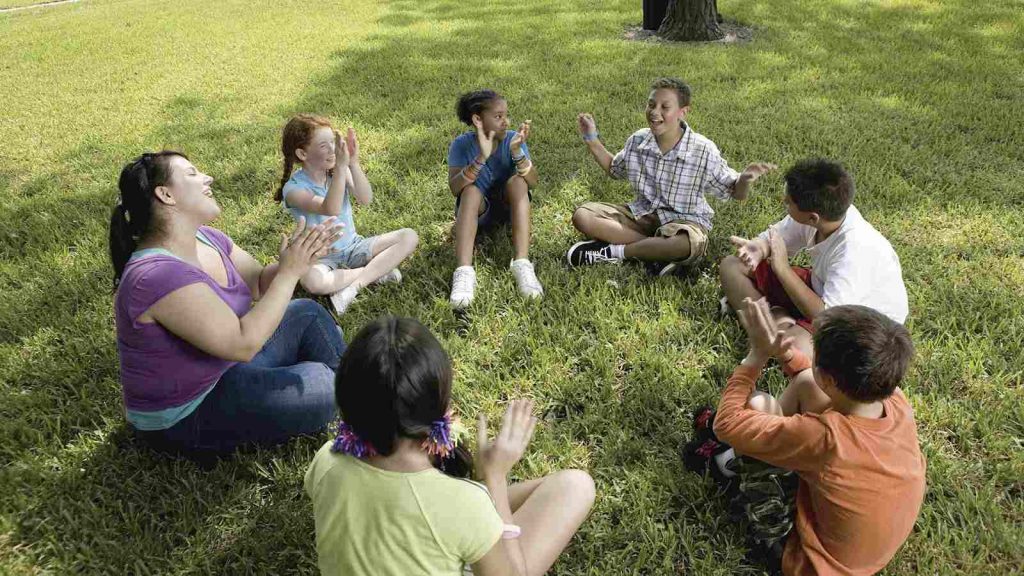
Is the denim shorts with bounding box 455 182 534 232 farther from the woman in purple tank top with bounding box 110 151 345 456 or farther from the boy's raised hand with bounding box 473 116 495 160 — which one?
the woman in purple tank top with bounding box 110 151 345 456

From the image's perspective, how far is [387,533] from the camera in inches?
58.6

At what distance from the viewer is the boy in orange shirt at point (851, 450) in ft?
5.89

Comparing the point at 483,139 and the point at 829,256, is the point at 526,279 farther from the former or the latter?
the point at 829,256

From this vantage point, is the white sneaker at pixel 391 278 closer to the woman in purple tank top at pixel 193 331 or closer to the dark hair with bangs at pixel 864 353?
the woman in purple tank top at pixel 193 331

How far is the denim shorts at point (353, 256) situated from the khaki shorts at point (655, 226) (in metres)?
1.27

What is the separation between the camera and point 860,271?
8.64ft

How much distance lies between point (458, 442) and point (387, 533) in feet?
1.38

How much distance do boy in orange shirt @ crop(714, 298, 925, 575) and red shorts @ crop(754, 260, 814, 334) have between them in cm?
106

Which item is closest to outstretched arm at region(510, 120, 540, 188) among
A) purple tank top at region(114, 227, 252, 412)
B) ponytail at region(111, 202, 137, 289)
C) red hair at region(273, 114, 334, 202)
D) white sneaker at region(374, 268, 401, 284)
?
white sneaker at region(374, 268, 401, 284)

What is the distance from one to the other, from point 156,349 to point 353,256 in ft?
4.98

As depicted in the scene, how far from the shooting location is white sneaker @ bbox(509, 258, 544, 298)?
3404mm

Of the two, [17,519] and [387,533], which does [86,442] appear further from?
[387,533]

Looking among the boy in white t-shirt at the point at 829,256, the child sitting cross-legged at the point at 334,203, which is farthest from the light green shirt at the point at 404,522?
the child sitting cross-legged at the point at 334,203

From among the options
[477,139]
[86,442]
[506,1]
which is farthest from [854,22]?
[86,442]
